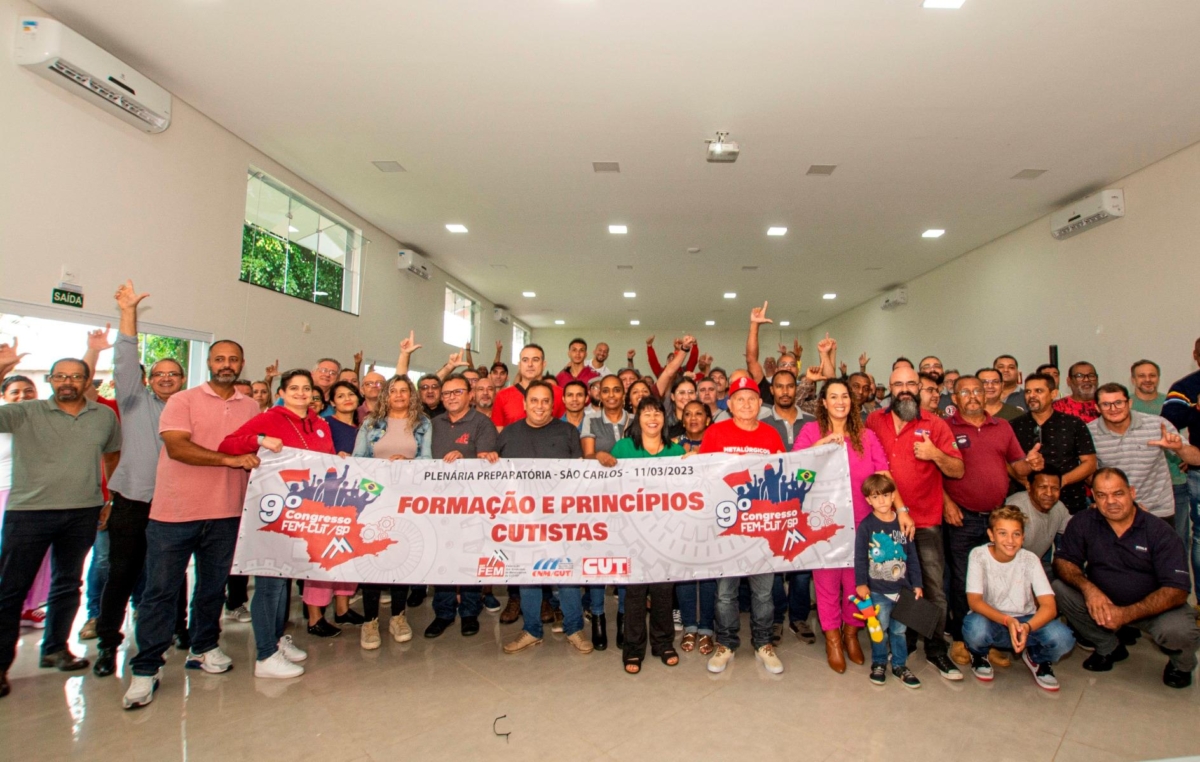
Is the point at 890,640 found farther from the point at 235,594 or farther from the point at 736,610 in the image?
the point at 235,594

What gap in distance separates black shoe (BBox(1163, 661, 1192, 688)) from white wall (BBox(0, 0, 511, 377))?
7523 millimetres

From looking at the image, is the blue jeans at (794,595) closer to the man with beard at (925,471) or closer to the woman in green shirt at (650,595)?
the man with beard at (925,471)

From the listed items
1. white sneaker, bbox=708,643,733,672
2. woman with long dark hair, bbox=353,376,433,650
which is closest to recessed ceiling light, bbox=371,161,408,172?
woman with long dark hair, bbox=353,376,433,650

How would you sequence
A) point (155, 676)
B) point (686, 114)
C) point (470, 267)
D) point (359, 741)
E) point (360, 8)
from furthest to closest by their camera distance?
point (470, 267)
point (686, 114)
point (360, 8)
point (155, 676)
point (359, 741)

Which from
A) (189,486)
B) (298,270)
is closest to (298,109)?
(298,270)

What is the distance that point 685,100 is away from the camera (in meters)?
5.11

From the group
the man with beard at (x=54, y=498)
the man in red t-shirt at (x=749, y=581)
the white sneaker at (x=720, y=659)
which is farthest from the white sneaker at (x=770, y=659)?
the man with beard at (x=54, y=498)

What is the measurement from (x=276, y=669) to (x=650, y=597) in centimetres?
211

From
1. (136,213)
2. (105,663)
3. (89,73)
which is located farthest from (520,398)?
(89,73)

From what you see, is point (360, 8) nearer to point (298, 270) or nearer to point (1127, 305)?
point (298, 270)

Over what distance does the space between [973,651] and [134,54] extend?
7.29 meters

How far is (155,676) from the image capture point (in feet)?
9.45

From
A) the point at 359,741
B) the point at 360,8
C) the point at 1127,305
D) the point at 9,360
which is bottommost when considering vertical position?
the point at 359,741

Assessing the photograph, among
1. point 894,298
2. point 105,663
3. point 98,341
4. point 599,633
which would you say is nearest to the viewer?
point 105,663
